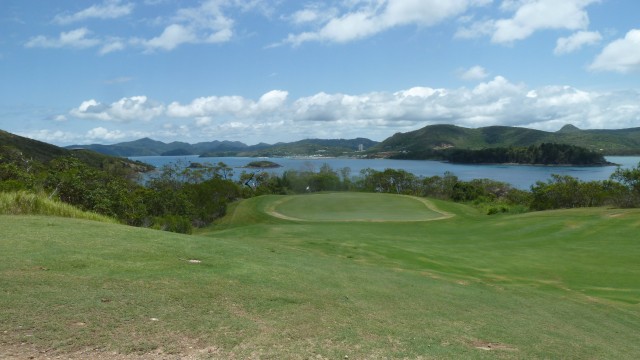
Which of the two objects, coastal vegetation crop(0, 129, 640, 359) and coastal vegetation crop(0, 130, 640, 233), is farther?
coastal vegetation crop(0, 130, 640, 233)

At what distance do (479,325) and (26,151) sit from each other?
445ft

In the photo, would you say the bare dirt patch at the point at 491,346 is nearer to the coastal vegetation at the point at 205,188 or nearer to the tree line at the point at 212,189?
the tree line at the point at 212,189

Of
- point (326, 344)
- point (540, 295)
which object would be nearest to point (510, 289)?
point (540, 295)

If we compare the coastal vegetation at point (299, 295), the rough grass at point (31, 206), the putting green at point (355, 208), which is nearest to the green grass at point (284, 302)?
the coastal vegetation at point (299, 295)

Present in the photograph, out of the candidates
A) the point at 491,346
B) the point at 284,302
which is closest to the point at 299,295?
the point at 284,302

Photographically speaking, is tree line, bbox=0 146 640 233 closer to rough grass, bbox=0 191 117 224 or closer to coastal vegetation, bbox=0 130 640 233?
coastal vegetation, bbox=0 130 640 233

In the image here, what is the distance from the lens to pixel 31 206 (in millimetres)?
14547

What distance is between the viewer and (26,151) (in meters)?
119

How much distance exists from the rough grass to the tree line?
2315 millimetres

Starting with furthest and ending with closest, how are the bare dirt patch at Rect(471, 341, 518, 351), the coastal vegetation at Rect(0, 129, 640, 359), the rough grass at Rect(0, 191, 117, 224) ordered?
1. the rough grass at Rect(0, 191, 117, 224)
2. the bare dirt patch at Rect(471, 341, 518, 351)
3. the coastal vegetation at Rect(0, 129, 640, 359)

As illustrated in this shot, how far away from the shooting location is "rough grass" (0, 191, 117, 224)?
45.7 ft

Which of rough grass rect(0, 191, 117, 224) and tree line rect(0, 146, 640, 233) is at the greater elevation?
rough grass rect(0, 191, 117, 224)

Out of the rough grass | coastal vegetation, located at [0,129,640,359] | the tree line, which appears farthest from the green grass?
the tree line

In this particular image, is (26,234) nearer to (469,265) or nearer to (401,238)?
(469,265)
